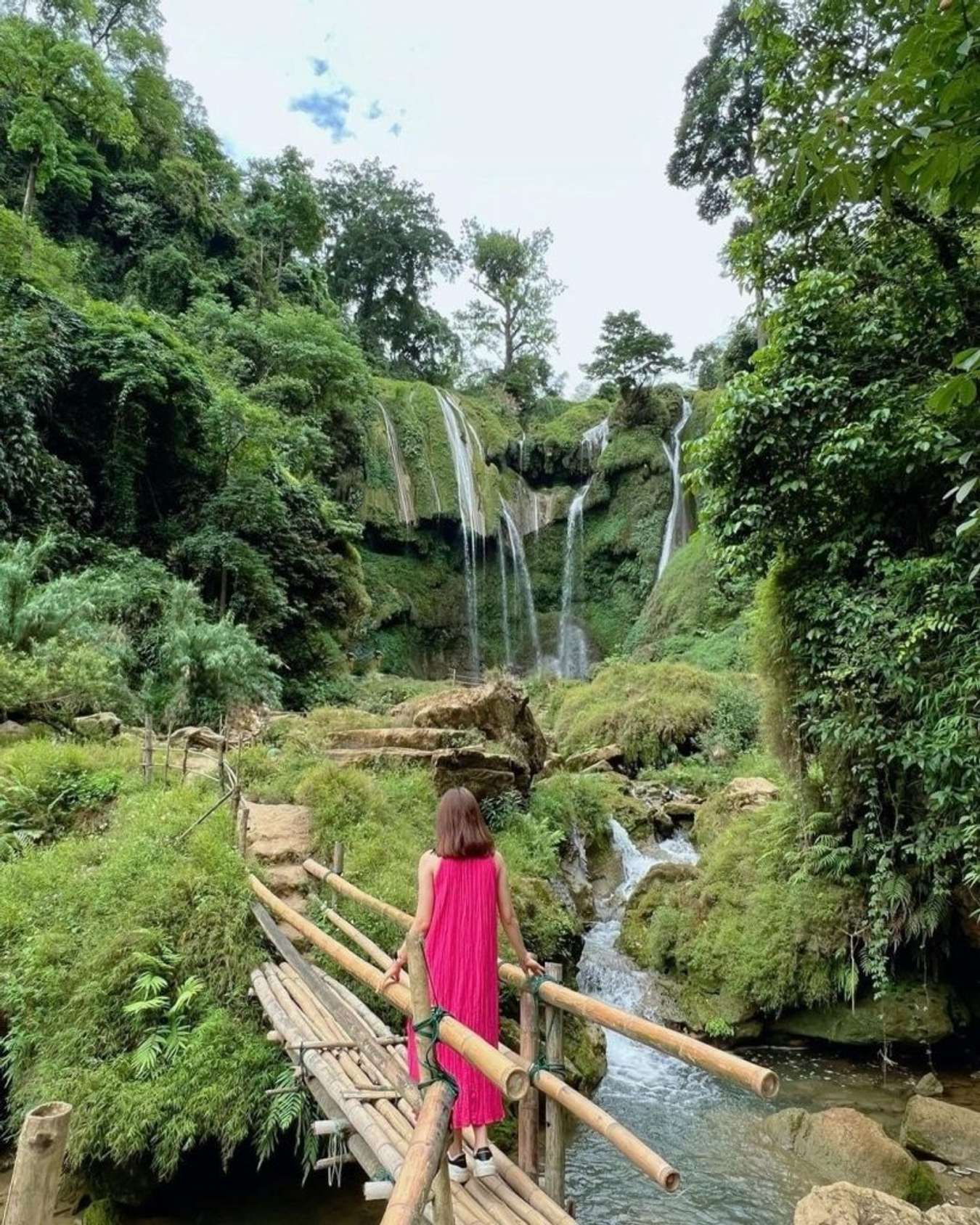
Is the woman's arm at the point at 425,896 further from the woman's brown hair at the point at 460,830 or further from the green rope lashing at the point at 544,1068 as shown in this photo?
the green rope lashing at the point at 544,1068

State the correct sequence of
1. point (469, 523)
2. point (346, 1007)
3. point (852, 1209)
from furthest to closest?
1. point (469, 523)
2. point (346, 1007)
3. point (852, 1209)

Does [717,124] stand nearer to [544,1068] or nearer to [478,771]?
[478,771]

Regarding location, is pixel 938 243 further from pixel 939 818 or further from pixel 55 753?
pixel 55 753

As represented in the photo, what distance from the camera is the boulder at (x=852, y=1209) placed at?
3.24 meters

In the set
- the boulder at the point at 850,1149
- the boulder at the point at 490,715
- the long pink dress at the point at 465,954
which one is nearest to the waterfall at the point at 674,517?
the boulder at the point at 490,715

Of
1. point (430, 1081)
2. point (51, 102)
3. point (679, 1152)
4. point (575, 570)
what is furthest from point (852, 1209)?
point (51, 102)

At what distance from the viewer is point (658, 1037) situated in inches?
90.7

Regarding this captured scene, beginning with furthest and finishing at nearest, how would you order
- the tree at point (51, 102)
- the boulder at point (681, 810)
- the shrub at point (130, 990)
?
the tree at point (51, 102) → the boulder at point (681, 810) → the shrub at point (130, 990)

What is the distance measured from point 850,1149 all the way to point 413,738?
17.2 ft

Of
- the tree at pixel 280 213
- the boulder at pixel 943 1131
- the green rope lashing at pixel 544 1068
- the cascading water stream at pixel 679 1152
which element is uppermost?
the tree at pixel 280 213

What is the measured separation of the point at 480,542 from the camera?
24953 millimetres

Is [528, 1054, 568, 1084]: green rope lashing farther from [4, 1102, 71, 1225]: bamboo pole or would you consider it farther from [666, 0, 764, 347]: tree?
[666, 0, 764, 347]: tree

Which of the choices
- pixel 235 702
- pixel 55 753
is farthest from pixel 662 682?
pixel 55 753

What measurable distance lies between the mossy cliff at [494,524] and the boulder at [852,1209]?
19.3 metres
